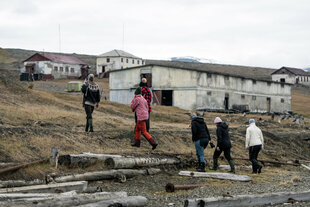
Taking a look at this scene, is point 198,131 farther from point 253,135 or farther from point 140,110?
point 253,135

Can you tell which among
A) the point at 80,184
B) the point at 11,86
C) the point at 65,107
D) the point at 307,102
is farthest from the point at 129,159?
the point at 307,102

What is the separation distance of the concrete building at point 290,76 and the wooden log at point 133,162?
8150 cm

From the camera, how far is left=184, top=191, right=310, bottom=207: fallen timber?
8820 mm

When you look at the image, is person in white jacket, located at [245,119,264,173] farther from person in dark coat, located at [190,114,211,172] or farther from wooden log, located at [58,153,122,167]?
wooden log, located at [58,153,122,167]

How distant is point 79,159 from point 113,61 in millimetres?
68177

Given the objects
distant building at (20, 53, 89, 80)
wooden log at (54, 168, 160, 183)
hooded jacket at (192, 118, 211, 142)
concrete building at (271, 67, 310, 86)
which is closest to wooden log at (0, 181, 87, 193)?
wooden log at (54, 168, 160, 183)

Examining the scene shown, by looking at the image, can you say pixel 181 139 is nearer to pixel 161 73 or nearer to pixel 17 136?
pixel 17 136

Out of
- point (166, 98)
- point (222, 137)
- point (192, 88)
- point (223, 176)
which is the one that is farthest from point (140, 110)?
point (166, 98)

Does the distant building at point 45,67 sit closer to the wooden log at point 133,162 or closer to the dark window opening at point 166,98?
the dark window opening at point 166,98

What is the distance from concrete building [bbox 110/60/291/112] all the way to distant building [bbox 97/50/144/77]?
29.1 metres

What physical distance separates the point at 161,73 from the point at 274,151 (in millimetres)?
25625

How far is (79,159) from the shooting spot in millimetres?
13016

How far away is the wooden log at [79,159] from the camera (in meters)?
12.9

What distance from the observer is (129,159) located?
13.7m
